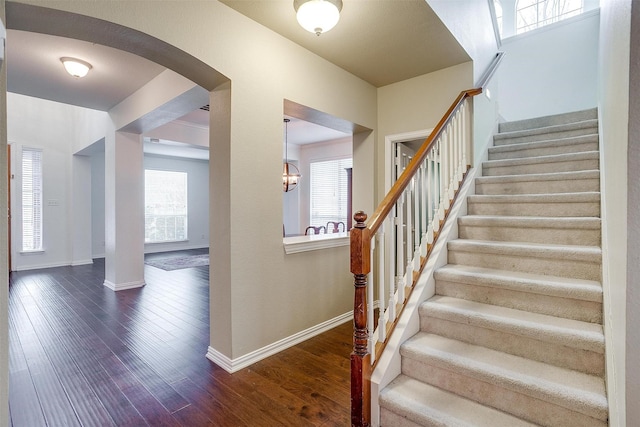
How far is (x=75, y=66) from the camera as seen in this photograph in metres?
3.12

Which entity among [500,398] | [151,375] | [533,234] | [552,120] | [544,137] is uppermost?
[552,120]

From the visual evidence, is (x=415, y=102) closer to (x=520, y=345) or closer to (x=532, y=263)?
(x=532, y=263)

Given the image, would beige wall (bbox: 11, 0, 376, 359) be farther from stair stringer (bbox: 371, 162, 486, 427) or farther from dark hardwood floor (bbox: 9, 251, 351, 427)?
stair stringer (bbox: 371, 162, 486, 427)

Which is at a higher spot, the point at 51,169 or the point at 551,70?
the point at 551,70

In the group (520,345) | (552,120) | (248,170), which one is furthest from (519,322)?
(552,120)

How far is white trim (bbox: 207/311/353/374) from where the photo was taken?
2373mm

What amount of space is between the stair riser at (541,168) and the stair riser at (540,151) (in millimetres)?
324

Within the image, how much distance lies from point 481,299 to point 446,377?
626 mm

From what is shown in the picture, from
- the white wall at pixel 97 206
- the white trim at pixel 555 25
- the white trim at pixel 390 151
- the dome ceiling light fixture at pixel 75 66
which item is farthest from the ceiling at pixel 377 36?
the white wall at pixel 97 206

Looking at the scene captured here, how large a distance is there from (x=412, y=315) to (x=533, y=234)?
122 centimetres

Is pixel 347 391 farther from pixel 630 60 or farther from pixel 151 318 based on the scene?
pixel 151 318

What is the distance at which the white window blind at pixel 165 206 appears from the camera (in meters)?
8.54

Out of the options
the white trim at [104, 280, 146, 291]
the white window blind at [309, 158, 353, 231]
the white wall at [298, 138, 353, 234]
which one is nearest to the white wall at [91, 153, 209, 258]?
the white wall at [298, 138, 353, 234]

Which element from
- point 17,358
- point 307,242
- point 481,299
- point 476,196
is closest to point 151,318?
point 17,358
